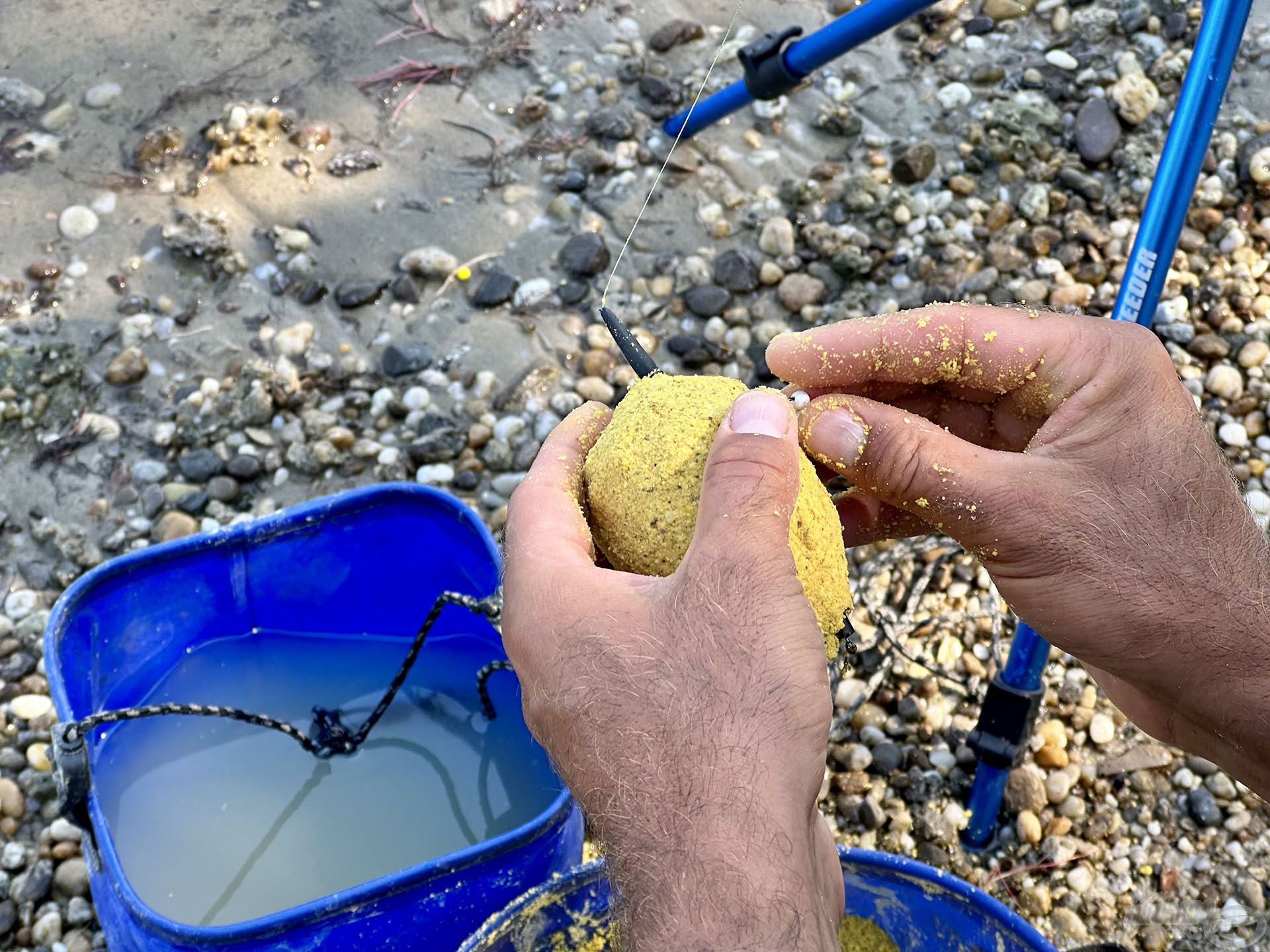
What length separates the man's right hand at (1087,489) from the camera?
1.73 meters

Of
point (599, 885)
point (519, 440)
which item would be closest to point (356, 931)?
point (599, 885)

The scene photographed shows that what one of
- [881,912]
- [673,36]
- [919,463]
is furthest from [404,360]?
[881,912]

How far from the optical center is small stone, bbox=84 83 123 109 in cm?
371

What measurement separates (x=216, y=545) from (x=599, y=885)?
1190 mm

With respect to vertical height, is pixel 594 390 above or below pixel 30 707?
above

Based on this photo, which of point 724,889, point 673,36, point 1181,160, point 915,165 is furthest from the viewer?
point 673,36

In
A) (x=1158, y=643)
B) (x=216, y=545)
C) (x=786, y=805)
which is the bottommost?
Answer: (x=216, y=545)

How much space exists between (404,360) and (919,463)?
1945 millimetres

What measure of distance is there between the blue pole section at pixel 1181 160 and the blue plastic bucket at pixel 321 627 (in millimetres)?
1215

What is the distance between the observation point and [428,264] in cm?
343

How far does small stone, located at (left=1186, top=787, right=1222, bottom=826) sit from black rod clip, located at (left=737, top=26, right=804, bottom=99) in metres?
2.28

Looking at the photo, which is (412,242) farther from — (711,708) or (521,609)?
(711,708)

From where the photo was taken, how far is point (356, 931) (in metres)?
1.86
